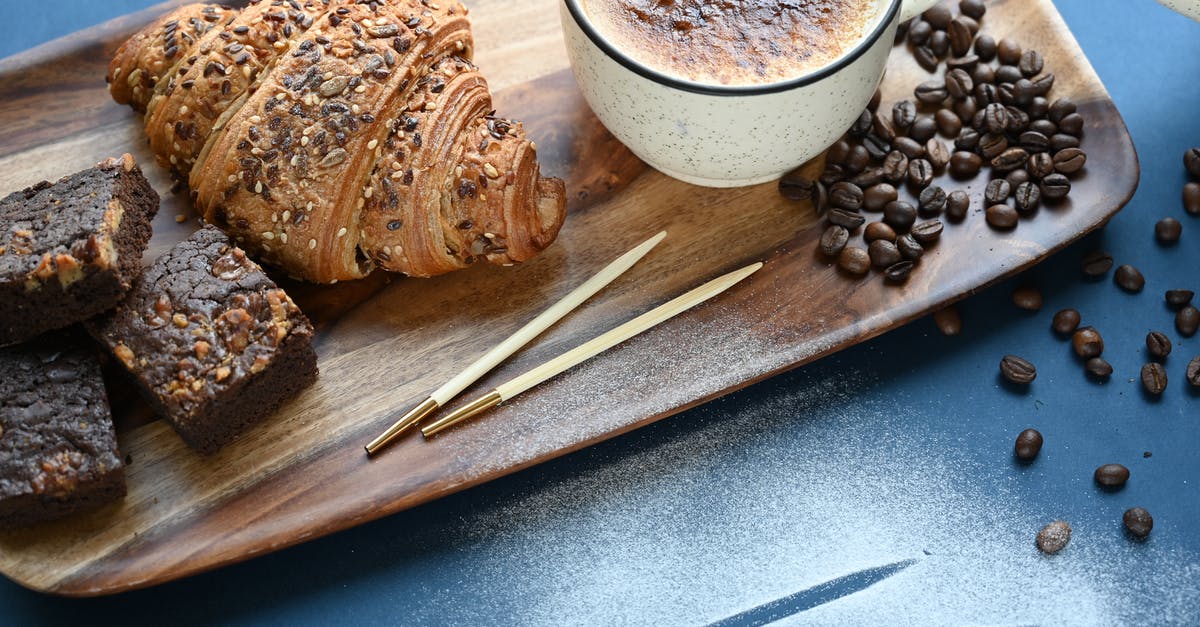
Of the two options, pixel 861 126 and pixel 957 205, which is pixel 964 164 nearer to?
pixel 957 205

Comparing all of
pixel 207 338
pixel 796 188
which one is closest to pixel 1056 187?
pixel 796 188

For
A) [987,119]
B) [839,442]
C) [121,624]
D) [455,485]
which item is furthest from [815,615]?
[121,624]

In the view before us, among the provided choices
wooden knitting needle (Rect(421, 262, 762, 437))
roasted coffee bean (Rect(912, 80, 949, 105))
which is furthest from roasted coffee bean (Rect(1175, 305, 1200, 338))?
wooden knitting needle (Rect(421, 262, 762, 437))

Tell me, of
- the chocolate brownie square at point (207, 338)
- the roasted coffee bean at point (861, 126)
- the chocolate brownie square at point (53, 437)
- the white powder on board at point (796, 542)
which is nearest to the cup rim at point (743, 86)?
the roasted coffee bean at point (861, 126)

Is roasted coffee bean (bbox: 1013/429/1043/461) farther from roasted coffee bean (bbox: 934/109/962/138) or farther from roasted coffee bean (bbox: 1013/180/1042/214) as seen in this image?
roasted coffee bean (bbox: 934/109/962/138)

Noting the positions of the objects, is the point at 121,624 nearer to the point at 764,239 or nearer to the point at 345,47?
the point at 345,47

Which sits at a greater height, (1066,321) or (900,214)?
(900,214)
